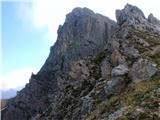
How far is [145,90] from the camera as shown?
124 feet

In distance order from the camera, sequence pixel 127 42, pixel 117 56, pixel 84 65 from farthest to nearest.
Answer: pixel 84 65 → pixel 127 42 → pixel 117 56

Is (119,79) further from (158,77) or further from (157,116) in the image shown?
(157,116)

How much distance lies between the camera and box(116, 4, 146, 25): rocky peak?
294 ft

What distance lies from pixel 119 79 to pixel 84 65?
31974 millimetres

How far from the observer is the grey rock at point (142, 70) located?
43781mm

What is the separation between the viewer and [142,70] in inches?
1773

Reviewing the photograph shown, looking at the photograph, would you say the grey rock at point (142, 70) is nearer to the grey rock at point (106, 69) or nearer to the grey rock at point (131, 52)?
the grey rock at point (131, 52)

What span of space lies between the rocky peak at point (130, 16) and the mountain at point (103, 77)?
0.20m

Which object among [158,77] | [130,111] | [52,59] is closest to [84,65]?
[158,77]

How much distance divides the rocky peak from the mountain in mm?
204

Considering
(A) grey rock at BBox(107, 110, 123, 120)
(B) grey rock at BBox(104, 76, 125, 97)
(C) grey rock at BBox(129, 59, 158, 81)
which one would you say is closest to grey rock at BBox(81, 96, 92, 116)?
(B) grey rock at BBox(104, 76, 125, 97)

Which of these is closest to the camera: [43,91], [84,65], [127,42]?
[127,42]

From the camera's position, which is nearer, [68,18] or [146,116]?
[146,116]

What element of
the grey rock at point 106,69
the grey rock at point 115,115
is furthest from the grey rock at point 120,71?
the grey rock at point 115,115
